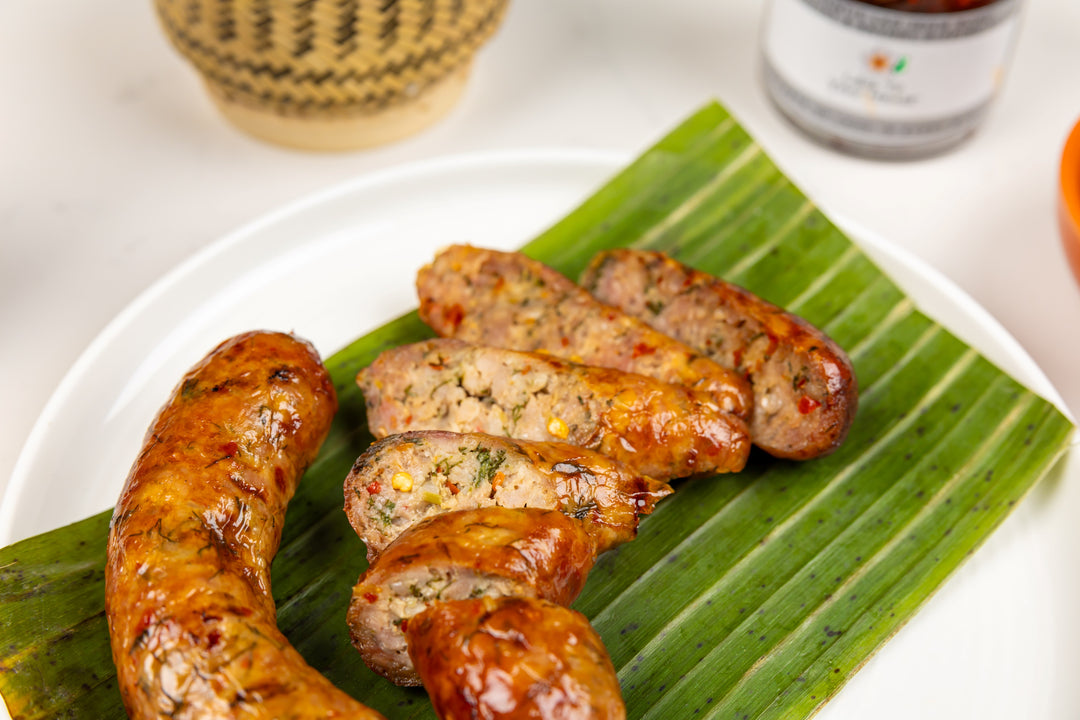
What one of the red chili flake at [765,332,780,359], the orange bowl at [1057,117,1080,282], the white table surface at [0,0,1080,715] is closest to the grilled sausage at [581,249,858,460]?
the red chili flake at [765,332,780,359]

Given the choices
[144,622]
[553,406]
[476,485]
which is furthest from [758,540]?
[144,622]

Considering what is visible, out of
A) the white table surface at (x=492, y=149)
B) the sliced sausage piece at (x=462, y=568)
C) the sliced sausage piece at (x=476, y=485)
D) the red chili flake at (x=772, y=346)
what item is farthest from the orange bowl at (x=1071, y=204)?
the sliced sausage piece at (x=462, y=568)

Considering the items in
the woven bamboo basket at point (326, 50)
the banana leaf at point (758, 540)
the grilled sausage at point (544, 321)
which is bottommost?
the banana leaf at point (758, 540)

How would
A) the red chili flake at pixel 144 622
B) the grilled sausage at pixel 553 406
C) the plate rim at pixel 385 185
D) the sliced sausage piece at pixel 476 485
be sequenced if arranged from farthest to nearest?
the plate rim at pixel 385 185 → the grilled sausage at pixel 553 406 → the sliced sausage piece at pixel 476 485 → the red chili flake at pixel 144 622

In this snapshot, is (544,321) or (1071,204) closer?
(544,321)

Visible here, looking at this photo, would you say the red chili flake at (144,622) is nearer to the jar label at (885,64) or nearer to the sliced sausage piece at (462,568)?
the sliced sausage piece at (462,568)

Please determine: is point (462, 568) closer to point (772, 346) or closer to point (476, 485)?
point (476, 485)
